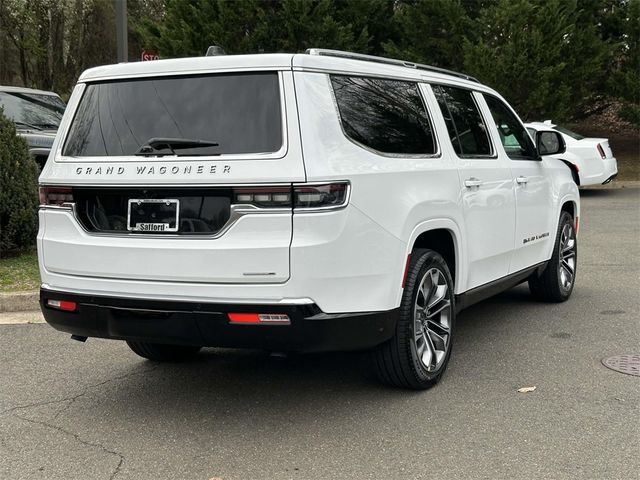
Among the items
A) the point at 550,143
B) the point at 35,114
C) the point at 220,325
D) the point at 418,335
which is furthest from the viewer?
the point at 35,114

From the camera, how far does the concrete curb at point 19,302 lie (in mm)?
6934

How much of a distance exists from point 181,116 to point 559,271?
4091 mm

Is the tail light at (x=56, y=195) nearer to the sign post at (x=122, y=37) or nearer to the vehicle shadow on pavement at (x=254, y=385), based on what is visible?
the vehicle shadow on pavement at (x=254, y=385)

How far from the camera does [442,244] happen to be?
4750 mm

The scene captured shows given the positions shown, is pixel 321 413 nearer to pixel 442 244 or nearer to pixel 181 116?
pixel 442 244

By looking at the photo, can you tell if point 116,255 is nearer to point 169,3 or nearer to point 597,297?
point 597,297

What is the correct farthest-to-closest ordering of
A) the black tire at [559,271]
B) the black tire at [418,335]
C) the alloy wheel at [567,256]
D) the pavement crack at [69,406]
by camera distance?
the alloy wheel at [567,256]
the black tire at [559,271]
the black tire at [418,335]
the pavement crack at [69,406]

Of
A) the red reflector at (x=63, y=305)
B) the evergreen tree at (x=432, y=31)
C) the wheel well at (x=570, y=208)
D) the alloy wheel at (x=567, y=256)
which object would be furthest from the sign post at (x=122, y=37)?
the evergreen tree at (x=432, y=31)

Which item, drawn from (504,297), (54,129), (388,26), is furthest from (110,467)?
(388,26)

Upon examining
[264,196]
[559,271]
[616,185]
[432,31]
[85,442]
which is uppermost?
[432,31]

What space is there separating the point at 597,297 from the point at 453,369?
2731 millimetres

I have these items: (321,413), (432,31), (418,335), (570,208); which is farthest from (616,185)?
(321,413)

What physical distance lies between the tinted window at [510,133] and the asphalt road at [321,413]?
4.55 ft

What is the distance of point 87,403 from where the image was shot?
178 inches
